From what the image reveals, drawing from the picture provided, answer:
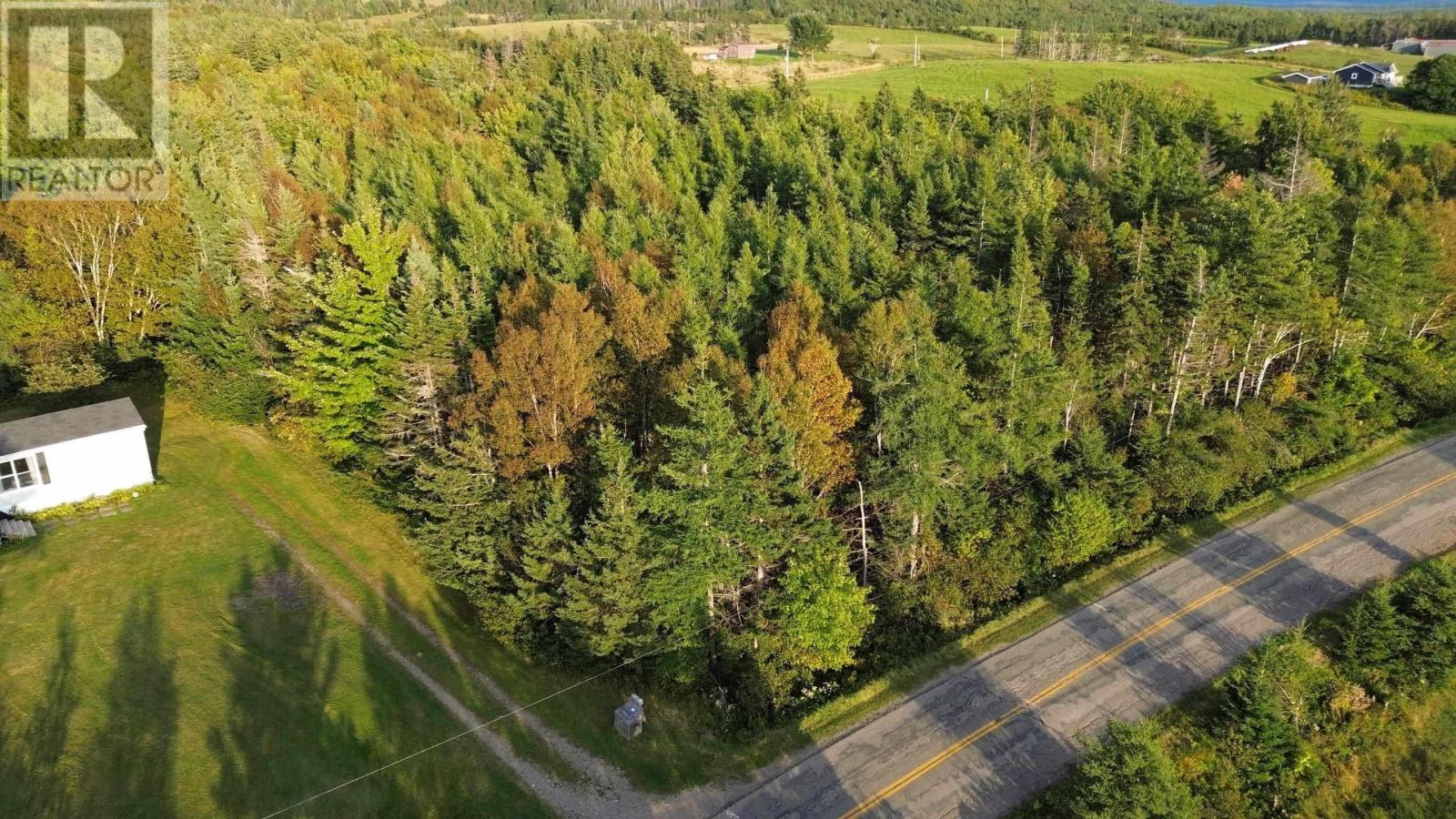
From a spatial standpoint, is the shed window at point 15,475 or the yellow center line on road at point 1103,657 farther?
the shed window at point 15,475

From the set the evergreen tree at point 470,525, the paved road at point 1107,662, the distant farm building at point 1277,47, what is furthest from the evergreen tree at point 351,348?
the distant farm building at point 1277,47

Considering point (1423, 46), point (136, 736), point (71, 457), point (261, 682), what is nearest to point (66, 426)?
point (71, 457)

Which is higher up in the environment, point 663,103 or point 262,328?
point 663,103

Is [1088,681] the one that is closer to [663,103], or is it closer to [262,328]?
[262,328]

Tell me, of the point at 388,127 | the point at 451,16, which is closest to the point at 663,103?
the point at 388,127

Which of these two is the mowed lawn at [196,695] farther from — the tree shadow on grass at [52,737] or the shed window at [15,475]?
the shed window at [15,475]

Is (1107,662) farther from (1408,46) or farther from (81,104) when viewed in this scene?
(1408,46)

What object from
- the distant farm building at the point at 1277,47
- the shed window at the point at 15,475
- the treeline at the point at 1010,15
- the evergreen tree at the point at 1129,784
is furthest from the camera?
the treeline at the point at 1010,15

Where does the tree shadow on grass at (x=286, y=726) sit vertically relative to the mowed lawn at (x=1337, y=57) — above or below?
below
